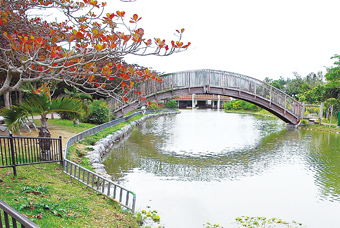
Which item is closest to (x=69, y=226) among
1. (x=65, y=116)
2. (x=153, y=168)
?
(x=153, y=168)

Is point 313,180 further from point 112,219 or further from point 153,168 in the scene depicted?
→ point 112,219

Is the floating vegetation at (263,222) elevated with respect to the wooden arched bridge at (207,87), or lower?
lower

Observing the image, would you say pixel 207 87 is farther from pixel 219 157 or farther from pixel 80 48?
pixel 80 48

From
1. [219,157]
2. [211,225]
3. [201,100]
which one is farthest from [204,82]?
[201,100]

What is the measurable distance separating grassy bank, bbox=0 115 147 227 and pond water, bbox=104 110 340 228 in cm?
110

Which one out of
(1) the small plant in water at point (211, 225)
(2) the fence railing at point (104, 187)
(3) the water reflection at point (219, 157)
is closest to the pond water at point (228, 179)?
(3) the water reflection at point (219, 157)

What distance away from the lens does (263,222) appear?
5.73 meters

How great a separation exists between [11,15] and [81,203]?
452 centimetres

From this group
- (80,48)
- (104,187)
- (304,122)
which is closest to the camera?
(80,48)

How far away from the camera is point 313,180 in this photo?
868 cm

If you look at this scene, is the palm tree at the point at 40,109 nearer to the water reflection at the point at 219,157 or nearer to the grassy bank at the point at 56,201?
the grassy bank at the point at 56,201

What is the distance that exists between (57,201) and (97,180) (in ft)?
4.04

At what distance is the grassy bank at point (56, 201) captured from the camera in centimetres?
424

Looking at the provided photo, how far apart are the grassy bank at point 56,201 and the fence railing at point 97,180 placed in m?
0.16
